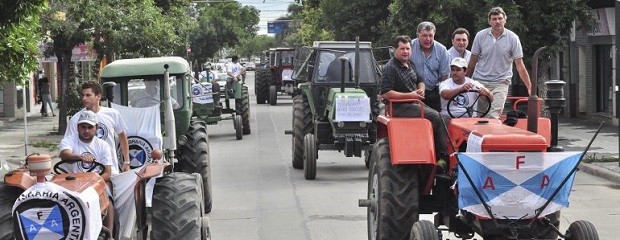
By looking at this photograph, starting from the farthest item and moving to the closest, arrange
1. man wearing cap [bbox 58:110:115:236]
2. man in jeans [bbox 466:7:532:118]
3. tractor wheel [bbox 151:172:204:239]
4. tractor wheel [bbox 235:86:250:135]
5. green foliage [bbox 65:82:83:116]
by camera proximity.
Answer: green foliage [bbox 65:82:83:116]
tractor wheel [bbox 235:86:250:135]
man in jeans [bbox 466:7:532:118]
man wearing cap [bbox 58:110:115:236]
tractor wheel [bbox 151:172:204:239]

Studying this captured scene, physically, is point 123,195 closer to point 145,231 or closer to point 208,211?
point 145,231

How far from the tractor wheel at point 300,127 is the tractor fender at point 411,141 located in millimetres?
9541

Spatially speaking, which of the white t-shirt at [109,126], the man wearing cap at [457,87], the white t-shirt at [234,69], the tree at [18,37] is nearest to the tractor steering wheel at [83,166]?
the white t-shirt at [109,126]

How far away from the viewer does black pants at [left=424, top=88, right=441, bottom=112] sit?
11.1 metres

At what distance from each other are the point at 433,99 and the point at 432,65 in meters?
0.32

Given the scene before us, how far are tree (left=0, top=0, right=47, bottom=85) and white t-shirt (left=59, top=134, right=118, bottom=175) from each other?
669 centimetres

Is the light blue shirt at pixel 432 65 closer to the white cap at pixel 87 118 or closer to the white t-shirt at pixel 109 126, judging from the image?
the white t-shirt at pixel 109 126

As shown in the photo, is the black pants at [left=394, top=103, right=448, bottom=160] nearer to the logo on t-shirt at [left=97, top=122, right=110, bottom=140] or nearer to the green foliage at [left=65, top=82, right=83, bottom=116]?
the logo on t-shirt at [left=97, top=122, right=110, bottom=140]

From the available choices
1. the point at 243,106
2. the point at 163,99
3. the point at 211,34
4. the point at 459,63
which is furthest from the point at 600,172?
the point at 211,34

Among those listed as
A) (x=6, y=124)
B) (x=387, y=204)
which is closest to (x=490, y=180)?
(x=387, y=204)

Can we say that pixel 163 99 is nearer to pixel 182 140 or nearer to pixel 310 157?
pixel 182 140

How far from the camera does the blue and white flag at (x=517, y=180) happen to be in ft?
28.2

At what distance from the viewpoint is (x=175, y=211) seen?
30.4ft

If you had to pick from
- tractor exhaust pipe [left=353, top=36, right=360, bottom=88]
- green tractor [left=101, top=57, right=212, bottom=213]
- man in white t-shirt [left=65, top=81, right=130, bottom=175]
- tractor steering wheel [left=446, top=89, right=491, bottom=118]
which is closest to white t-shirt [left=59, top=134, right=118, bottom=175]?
man in white t-shirt [left=65, top=81, right=130, bottom=175]
